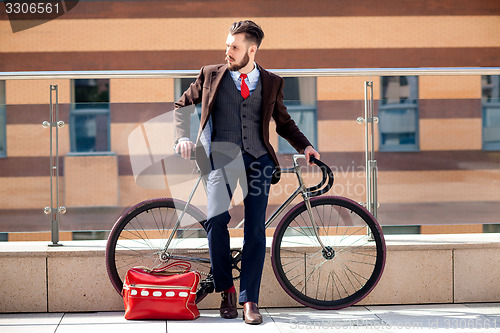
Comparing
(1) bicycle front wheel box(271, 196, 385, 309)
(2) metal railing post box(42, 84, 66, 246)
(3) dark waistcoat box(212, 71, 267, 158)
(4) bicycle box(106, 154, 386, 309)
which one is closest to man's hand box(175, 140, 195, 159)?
(3) dark waistcoat box(212, 71, 267, 158)

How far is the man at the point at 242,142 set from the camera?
333 cm

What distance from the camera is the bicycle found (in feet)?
11.7

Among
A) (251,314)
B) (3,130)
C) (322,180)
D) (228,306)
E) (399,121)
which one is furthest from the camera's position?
(399,121)

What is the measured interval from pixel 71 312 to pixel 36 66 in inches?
226

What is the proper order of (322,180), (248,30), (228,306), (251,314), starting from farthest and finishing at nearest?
(322,180) → (228,306) → (251,314) → (248,30)

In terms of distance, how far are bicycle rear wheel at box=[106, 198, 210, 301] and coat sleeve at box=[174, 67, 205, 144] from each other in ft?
1.41

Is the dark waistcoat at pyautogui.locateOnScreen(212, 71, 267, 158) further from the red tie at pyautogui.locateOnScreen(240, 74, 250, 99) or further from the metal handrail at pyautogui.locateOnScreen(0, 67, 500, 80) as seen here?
the metal handrail at pyautogui.locateOnScreen(0, 67, 500, 80)

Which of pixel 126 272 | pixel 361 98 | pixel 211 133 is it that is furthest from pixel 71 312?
pixel 361 98

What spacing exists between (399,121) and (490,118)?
2.05ft

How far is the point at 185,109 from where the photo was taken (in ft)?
11.2

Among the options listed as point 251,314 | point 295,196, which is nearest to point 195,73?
point 295,196

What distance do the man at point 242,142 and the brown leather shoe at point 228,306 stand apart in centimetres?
6

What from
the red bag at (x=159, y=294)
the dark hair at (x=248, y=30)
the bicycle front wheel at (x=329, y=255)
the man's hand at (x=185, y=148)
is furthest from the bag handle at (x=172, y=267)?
the dark hair at (x=248, y=30)

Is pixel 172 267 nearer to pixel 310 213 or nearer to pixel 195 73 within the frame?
pixel 310 213
